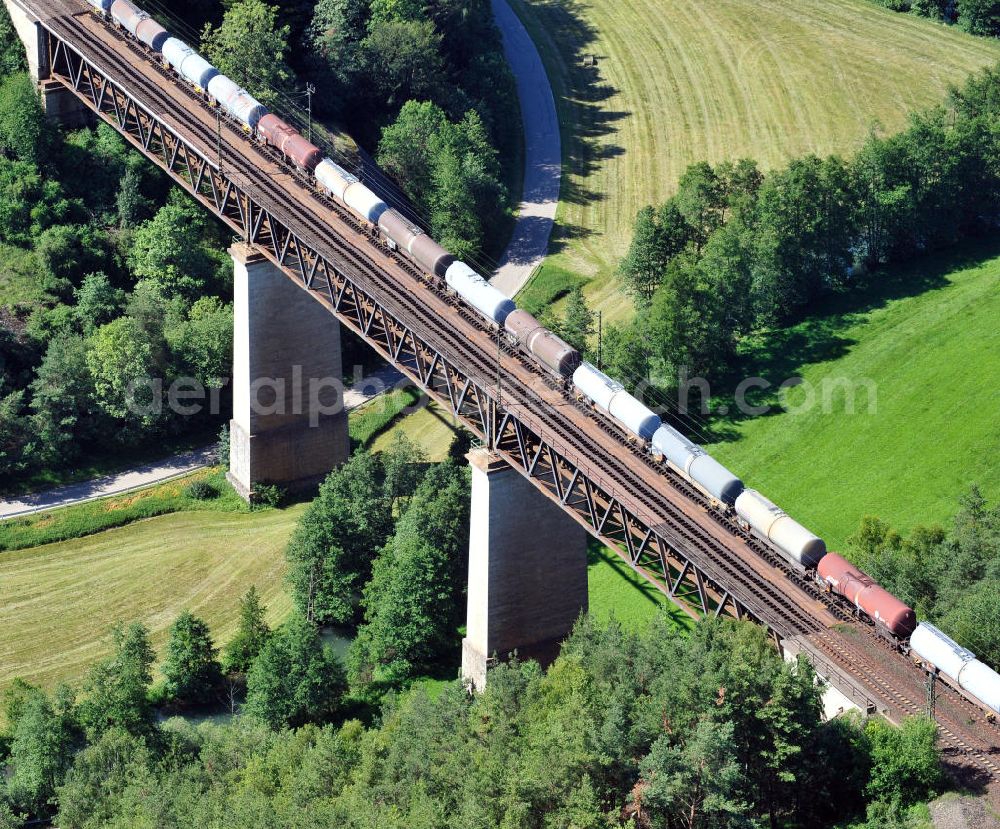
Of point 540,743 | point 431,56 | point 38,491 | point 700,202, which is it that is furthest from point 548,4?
point 540,743

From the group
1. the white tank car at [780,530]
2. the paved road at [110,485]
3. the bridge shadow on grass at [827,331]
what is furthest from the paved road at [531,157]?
the white tank car at [780,530]

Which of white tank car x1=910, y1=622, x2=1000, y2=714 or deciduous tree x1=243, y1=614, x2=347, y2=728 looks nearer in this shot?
white tank car x1=910, y1=622, x2=1000, y2=714

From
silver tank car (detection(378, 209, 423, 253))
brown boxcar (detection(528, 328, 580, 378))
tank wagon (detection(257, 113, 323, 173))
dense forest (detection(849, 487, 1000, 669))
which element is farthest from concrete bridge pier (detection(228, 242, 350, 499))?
dense forest (detection(849, 487, 1000, 669))

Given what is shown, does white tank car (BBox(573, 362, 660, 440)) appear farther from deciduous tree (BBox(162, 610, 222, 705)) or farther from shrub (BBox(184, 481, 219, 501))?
shrub (BBox(184, 481, 219, 501))

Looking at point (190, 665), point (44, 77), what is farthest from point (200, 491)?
point (44, 77)

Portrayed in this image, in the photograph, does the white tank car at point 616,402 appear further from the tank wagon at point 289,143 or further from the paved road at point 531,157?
the paved road at point 531,157

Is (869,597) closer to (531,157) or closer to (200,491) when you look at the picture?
(200,491)

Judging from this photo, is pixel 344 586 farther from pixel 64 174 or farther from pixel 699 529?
pixel 64 174
